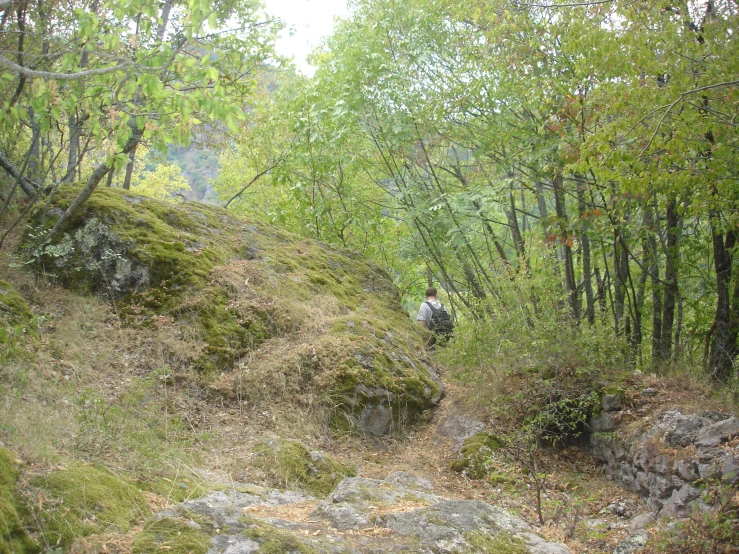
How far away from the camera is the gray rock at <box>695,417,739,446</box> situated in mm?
5137

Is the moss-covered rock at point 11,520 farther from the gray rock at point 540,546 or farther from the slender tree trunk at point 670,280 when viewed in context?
the slender tree trunk at point 670,280

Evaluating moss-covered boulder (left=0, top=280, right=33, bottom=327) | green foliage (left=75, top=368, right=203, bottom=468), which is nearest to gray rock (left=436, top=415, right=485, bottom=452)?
green foliage (left=75, top=368, right=203, bottom=468)

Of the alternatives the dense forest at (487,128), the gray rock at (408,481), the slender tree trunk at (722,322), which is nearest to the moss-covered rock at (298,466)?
the gray rock at (408,481)

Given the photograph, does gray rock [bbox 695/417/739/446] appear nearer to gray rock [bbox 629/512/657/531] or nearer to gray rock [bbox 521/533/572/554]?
gray rock [bbox 629/512/657/531]

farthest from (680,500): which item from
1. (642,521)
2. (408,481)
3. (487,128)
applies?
(487,128)

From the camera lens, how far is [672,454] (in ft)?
17.7

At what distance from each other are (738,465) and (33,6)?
9.73m

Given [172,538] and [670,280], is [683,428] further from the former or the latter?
[172,538]

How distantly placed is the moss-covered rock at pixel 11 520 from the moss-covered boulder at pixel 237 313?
3.54 meters

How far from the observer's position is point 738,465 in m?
4.62

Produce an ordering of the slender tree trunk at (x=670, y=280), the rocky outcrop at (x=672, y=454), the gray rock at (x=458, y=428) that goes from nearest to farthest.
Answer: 1. the rocky outcrop at (x=672, y=454)
2. the gray rock at (x=458, y=428)
3. the slender tree trunk at (x=670, y=280)

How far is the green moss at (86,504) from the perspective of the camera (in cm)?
290

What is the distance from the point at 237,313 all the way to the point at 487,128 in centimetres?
518

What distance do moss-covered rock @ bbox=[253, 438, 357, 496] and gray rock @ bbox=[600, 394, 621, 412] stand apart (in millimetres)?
3076
